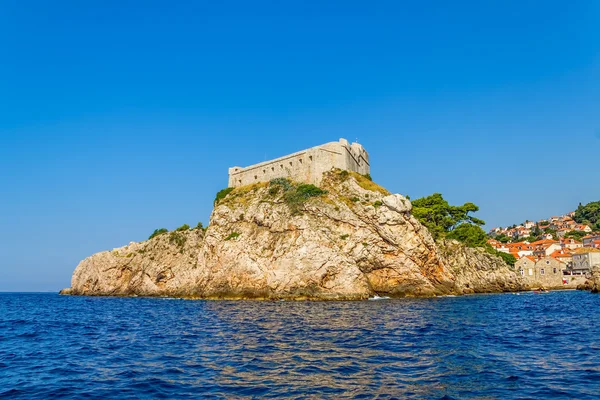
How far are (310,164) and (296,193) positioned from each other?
23.8 feet

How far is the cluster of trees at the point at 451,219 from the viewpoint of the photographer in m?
79.6

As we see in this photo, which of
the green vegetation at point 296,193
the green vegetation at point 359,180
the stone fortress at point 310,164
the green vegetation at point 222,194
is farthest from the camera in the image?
the green vegetation at point 222,194

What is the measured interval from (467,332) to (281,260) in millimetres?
35932

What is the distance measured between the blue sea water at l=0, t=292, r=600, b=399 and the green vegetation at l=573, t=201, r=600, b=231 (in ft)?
546

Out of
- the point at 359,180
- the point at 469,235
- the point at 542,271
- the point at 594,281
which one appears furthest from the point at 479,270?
the point at 359,180

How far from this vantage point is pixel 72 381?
1414 centimetres

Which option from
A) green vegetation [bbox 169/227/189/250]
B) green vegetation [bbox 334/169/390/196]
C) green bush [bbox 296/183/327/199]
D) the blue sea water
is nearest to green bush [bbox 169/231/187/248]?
green vegetation [bbox 169/227/189/250]

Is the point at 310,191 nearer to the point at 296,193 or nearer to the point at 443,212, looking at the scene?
the point at 296,193

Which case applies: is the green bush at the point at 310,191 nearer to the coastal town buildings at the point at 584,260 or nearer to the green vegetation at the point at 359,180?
the green vegetation at the point at 359,180

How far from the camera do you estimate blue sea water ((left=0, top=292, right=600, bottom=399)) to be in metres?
12.6

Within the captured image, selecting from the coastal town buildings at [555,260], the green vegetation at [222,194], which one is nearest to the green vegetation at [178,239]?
the green vegetation at [222,194]

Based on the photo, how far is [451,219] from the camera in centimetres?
8375

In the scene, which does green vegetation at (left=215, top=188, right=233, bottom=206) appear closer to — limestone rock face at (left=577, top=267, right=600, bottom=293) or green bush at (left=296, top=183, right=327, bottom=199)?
green bush at (left=296, top=183, right=327, bottom=199)

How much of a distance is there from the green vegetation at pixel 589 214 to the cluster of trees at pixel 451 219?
106957 mm
